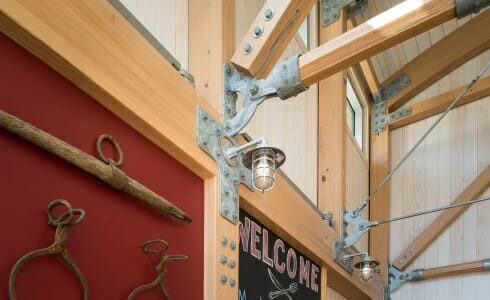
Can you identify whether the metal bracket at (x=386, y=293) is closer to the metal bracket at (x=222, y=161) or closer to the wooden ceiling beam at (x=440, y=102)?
the wooden ceiling beam at (x=440, y=102)

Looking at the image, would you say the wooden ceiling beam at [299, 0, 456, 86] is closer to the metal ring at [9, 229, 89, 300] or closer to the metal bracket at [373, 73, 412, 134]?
the metal ring at [9, 229, 89, 300]

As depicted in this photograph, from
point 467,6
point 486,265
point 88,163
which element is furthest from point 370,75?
point 88,163

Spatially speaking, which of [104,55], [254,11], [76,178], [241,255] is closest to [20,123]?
[76,178]

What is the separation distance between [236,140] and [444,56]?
418 cm

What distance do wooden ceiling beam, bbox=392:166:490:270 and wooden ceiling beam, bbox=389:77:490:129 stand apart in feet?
2.41

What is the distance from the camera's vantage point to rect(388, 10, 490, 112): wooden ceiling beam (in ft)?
20.0

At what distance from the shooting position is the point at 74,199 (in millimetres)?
1719

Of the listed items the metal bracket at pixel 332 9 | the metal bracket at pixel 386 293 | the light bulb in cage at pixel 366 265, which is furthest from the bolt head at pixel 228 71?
the metal bracket at pixel 386 293

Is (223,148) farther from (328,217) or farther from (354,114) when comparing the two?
(354,114)

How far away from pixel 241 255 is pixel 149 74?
105 centimetres

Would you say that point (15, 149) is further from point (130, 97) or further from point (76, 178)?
point (130, 97)

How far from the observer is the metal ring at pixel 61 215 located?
159 centimetres

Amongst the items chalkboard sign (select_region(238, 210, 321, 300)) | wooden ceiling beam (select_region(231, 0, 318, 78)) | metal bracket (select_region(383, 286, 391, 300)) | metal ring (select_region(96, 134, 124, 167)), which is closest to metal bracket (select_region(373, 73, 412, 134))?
metal bracket (select_region(383, 286, 391, 300))

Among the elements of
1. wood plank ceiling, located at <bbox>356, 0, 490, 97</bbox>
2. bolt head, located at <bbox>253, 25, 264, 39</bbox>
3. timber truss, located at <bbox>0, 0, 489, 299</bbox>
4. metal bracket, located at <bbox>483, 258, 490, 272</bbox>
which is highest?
wood plank ceiling, located at <bbox>356, 0, 490, 97</bbox>
